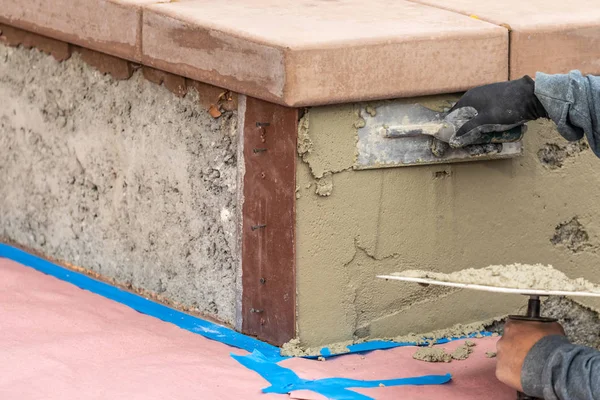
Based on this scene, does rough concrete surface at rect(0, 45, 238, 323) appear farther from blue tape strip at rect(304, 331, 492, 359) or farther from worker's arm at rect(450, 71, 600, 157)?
worker's arm at rect(450, 71, 600, 157)

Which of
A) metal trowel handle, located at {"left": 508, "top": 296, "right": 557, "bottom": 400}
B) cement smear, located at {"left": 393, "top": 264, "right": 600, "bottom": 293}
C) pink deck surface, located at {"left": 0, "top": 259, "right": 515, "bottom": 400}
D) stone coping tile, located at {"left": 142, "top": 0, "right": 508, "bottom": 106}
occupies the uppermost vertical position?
stone coping tile, located at {"left": 142, "top": 0, "right": 508, "bottom": 106}

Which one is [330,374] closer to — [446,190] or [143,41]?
[446,190]

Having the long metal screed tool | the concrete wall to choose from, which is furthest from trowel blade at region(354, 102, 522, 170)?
the long metal screed tool

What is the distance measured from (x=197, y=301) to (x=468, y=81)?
1.19m

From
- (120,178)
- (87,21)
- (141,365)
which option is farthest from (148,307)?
(87,21)

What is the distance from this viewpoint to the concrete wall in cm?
344

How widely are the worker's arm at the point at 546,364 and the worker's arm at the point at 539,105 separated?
57 cm

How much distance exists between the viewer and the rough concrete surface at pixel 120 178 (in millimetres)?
3750

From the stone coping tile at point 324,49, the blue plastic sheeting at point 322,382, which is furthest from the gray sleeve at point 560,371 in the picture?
the stone coping tile at point 324,49

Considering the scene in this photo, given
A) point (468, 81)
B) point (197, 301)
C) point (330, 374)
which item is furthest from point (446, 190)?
point (197, 301)

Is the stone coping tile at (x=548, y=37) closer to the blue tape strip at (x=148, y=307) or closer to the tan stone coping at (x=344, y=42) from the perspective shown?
the tan stone coping at (x=344, y=42)

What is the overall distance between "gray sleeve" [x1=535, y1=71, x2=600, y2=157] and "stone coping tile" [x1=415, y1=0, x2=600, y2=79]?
41cm

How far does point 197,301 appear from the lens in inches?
153

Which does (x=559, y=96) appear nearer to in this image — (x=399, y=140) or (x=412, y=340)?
(x=399, y=140)
